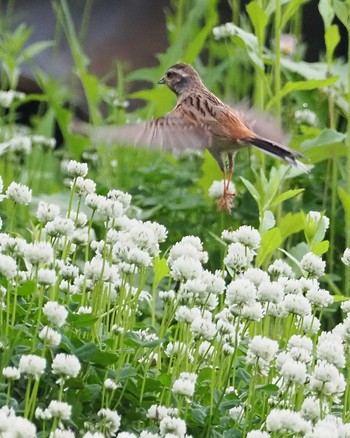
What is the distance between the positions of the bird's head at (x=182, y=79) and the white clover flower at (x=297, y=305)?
1.32 m

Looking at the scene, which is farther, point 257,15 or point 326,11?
point 326,11

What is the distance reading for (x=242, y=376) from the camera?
2430 millimetres

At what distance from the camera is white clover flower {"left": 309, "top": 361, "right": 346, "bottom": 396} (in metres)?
2.12

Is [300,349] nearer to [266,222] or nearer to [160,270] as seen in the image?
[160,270]

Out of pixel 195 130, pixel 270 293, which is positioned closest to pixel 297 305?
pixel 270 293

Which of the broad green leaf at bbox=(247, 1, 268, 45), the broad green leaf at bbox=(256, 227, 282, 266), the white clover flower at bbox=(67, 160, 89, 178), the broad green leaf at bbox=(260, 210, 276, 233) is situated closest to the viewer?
the white clover flower at bbox=(67, 160, 89, 178)

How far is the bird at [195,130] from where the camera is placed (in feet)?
9.50

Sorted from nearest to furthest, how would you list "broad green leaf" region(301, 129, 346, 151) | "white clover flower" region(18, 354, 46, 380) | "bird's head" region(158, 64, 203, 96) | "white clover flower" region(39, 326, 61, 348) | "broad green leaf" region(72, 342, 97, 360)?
"white clover flower" region(18, 354, 46, 380) < "white clover flower" region(39, 326, 61, 348) < "broad green leaf" region(72, 342, 97, 360) < "bird's head" region(158, 64, 203, 96) < "broad green leaf" region(301, 129, 346, 151)

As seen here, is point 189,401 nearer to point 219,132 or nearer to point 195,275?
point 195,275

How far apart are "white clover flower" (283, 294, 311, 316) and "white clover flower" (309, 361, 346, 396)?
0.66ft

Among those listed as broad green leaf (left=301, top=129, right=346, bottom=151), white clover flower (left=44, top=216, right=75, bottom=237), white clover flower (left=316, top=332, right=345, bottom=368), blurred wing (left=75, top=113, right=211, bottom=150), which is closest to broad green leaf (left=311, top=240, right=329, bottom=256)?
blurred wing (left=75, top=113, right=211, bottom=150)

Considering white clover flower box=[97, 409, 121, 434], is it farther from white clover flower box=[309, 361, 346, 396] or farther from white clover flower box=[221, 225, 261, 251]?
white clover flower box=[221, 225, 261, 251]

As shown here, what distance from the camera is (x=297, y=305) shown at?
2.36 meters

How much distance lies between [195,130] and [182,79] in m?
0.52
